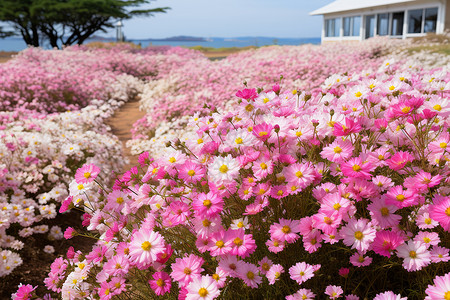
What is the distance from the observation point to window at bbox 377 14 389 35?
27945 millimetres

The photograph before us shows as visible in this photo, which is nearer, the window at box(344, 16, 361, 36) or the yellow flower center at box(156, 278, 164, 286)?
the yellow flower center at box(156, 278, 164, 286)

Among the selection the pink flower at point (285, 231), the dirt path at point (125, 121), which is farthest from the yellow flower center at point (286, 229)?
the dirt path at point (125, 121)

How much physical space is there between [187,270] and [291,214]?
0.62 metres

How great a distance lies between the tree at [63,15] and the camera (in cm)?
2555

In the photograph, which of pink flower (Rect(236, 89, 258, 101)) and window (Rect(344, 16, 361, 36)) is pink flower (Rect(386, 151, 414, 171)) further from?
window (Rect(344, 16, 361, 36))

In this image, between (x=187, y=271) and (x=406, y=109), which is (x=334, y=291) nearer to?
(x=187, y=271)

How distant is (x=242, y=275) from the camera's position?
5.43 feet

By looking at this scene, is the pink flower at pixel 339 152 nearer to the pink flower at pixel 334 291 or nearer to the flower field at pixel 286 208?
the flower field at pixel 286 208

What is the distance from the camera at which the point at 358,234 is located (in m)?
1.59

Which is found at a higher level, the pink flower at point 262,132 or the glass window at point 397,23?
the glass window at point 397,23

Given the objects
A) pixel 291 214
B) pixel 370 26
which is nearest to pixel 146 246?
pixel 291 214

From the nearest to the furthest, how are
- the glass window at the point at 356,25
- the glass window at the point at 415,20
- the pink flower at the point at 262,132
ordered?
the pink flower at the point at 262,132
the glass window at the point at 415,20
the glass window at the point at 356,25

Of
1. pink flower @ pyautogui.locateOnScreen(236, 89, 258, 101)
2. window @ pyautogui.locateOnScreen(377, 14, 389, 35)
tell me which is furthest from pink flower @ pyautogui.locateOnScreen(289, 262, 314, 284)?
window @ pyautogui.locateOnScreen(377, 14, 389, 35)

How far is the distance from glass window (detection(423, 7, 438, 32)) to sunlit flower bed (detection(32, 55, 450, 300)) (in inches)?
1050
